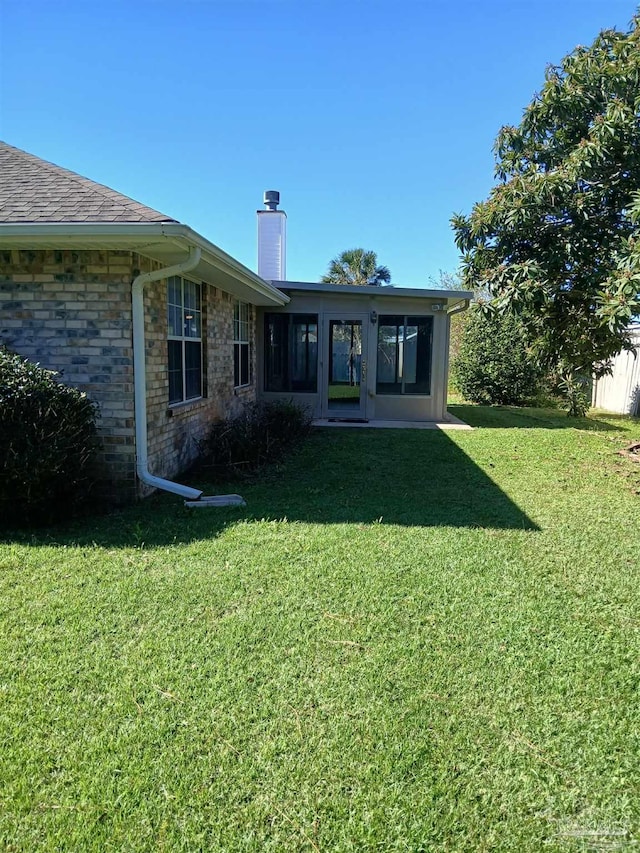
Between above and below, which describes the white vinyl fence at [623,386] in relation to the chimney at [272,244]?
below

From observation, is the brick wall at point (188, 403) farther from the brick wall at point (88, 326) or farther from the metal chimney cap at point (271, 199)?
the metal chimney cap at point (271, 199)

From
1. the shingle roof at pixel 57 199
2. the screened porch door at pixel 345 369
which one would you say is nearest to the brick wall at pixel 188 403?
the shingle roof at pixel 57 199

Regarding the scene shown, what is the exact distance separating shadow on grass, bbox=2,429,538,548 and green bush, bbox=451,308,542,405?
8.50 meters

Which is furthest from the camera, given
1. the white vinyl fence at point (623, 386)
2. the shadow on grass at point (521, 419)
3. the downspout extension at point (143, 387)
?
the white vinyl fence at point (623, 386)

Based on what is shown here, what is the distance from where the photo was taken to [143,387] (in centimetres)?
562

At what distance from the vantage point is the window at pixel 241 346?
34.5 feet

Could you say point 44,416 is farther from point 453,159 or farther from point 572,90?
point 453,159

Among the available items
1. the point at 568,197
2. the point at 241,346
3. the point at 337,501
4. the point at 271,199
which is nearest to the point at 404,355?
the point at 241,346

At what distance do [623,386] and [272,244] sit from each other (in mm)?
10864

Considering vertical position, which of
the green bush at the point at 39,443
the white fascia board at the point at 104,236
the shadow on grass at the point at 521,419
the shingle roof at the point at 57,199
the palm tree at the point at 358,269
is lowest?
the shadow on grass at the point at 521,419

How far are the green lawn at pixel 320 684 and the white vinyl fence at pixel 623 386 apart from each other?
11264 mm

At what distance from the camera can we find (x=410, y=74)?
427 inches

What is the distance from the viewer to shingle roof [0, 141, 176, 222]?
5.00m

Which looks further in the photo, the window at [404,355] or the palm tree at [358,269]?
the palm tree at [358,269]
